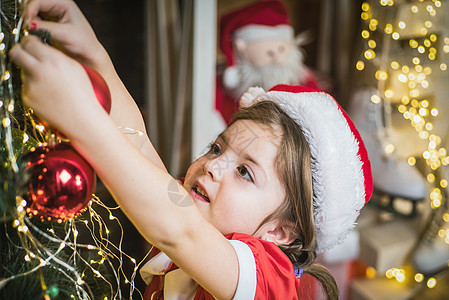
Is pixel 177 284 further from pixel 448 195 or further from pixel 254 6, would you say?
pixel 254 6

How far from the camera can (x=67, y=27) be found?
0.51m

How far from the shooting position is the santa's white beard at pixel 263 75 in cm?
178

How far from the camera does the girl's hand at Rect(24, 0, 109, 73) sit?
0.47m

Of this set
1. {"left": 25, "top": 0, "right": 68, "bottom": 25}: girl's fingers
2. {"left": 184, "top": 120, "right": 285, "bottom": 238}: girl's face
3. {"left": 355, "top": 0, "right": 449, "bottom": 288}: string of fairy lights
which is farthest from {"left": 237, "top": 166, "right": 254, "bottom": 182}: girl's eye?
{"left": 355, "top": 0, "right": 449, "bottom": 288}: string of fairy lights

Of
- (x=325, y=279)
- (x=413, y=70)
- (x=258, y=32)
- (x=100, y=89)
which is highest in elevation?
(x=100, y=89)

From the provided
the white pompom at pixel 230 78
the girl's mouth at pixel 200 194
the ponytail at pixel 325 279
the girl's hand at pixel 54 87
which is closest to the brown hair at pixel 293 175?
the ponytail at pixel 325 279

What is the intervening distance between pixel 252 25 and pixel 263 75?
212 mm

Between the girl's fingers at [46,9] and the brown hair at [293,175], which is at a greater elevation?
the girl's fingers at [46,9]

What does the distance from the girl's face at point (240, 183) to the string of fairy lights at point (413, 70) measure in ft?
3.14

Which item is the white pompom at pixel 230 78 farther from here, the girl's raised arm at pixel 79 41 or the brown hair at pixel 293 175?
the girl's raised arm at pixel 79 41

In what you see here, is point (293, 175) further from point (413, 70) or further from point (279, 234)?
point (413, 70)

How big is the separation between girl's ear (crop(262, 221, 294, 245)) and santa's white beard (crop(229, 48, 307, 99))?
3.64ft

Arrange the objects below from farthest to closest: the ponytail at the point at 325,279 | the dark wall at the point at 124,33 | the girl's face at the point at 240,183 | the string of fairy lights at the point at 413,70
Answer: the dark wall at the point at 124,33
the string of fairy lights at the point at 413,70
the ponytail at the point at 325,279
the girl's face at the point at 240,183

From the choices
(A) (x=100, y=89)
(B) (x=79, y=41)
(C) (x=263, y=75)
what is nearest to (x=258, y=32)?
(C) (x=263, y=75)
